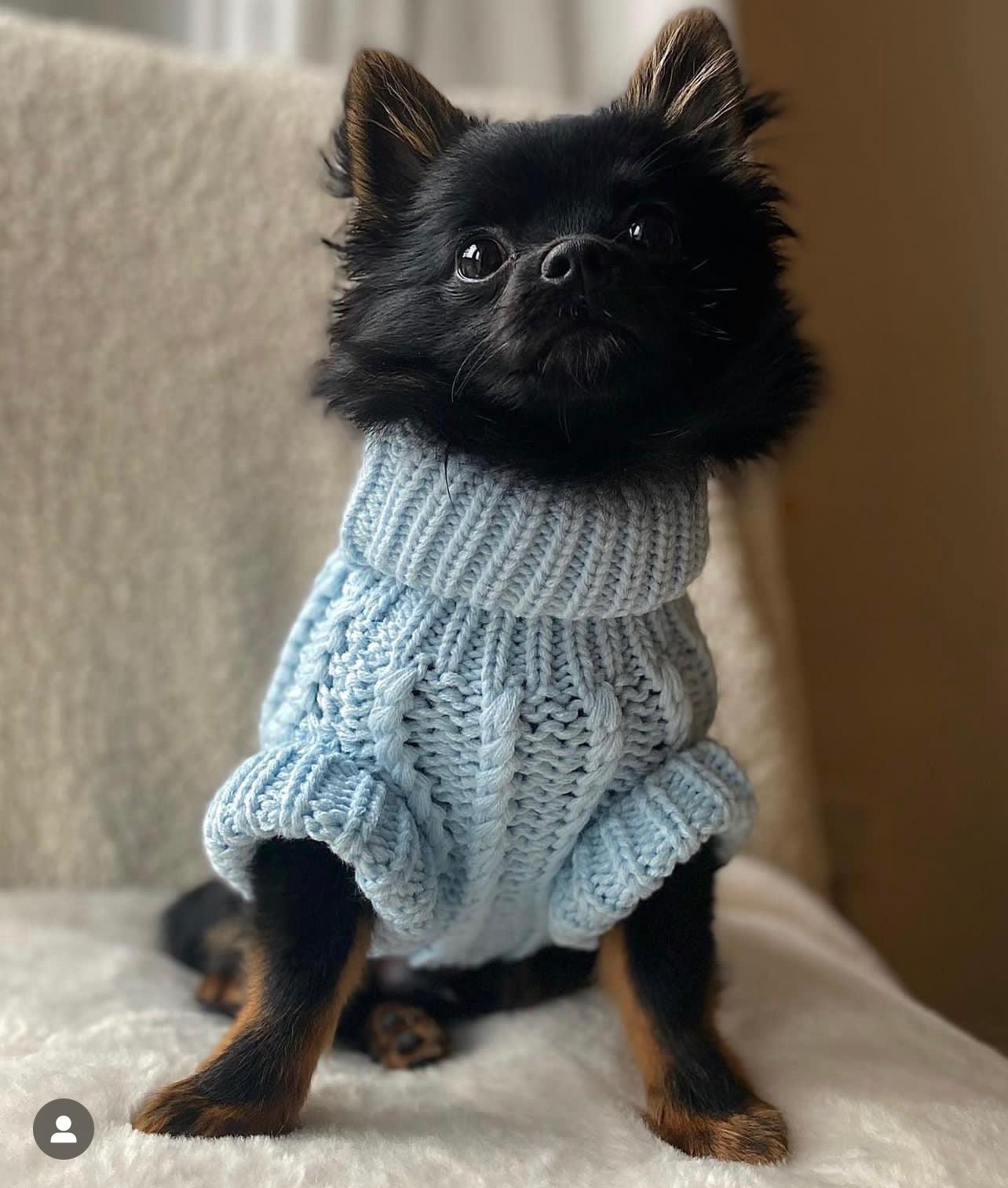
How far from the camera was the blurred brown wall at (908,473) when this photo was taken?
1606 millimetres

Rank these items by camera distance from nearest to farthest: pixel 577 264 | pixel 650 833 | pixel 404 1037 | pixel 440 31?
pixel 577 264 → pixel 650 833 → pixel 404 1037 → pixel 440 31

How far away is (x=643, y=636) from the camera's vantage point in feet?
2.72

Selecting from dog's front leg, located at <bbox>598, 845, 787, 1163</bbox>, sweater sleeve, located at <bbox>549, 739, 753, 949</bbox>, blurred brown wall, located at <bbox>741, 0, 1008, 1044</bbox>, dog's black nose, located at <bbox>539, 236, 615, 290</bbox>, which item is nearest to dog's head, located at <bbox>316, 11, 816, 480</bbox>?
dog's black nose, located at <bbox>539, 236, 615, 290</bbox>

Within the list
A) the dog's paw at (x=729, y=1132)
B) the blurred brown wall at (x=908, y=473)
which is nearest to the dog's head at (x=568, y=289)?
the dog's paw at (x=729, y=1132)

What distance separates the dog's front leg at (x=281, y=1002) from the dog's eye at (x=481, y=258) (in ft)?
1.33

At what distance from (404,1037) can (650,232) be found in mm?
649

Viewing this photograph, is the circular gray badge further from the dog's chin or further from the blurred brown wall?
the blurred brown wall

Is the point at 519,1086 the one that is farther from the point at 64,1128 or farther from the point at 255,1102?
the point at 64,1128

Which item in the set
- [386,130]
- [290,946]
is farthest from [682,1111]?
[386,130]

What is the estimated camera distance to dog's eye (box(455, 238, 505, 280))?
785 mm

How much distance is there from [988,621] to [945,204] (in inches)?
22.9

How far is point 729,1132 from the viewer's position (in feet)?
2.60

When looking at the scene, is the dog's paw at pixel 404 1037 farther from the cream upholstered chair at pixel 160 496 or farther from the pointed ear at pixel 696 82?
the pointed ear at pixel 696 82

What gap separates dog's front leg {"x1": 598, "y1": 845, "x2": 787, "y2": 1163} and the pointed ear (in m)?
0.53
